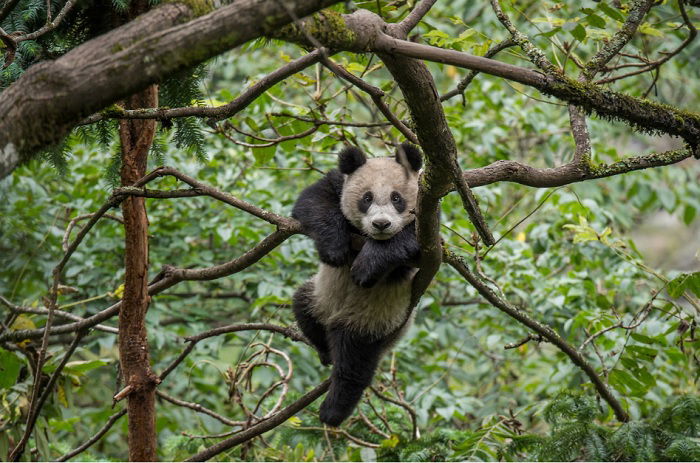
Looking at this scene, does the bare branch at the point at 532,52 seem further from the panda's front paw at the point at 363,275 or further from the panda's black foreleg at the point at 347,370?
the panda's black foreleg at the point at 347,370

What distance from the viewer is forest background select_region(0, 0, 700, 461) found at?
8.66 feet

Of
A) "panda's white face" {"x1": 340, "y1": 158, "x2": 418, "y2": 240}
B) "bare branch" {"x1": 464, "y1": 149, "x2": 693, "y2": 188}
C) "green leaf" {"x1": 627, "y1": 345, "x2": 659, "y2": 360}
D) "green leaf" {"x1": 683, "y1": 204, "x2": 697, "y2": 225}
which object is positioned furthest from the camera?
"green leaf" {"x1": 683, "y1": 204, "x2": 697, "y2": 225}

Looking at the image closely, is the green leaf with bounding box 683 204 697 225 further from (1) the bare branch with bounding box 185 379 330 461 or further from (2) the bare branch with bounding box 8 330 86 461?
(2) the bare branch with bounding box 8 330 86 461

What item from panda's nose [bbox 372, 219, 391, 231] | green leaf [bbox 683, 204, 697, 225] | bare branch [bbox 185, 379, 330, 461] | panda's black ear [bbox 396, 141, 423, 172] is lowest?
bare branch [bbox 185, 379, 330, 461]

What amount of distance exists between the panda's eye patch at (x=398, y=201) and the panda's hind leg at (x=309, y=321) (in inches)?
35.2

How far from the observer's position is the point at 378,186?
4766mm

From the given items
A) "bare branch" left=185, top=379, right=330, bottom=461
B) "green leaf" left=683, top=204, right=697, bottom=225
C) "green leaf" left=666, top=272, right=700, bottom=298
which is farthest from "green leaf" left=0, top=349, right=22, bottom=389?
"green leaf" left=683, top=204, right=697, bottom=225

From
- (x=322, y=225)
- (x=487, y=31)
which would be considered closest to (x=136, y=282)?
(x=322, y=225)

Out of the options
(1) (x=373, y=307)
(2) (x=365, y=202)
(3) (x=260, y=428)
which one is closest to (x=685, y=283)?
(1) (x=373, y=307)

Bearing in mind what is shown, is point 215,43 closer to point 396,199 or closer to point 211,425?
point 396,199

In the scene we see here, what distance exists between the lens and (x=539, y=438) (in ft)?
14.0

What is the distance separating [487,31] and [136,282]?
19.8 ft

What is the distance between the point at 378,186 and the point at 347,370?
1272 mm

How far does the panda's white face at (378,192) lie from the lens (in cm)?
465
